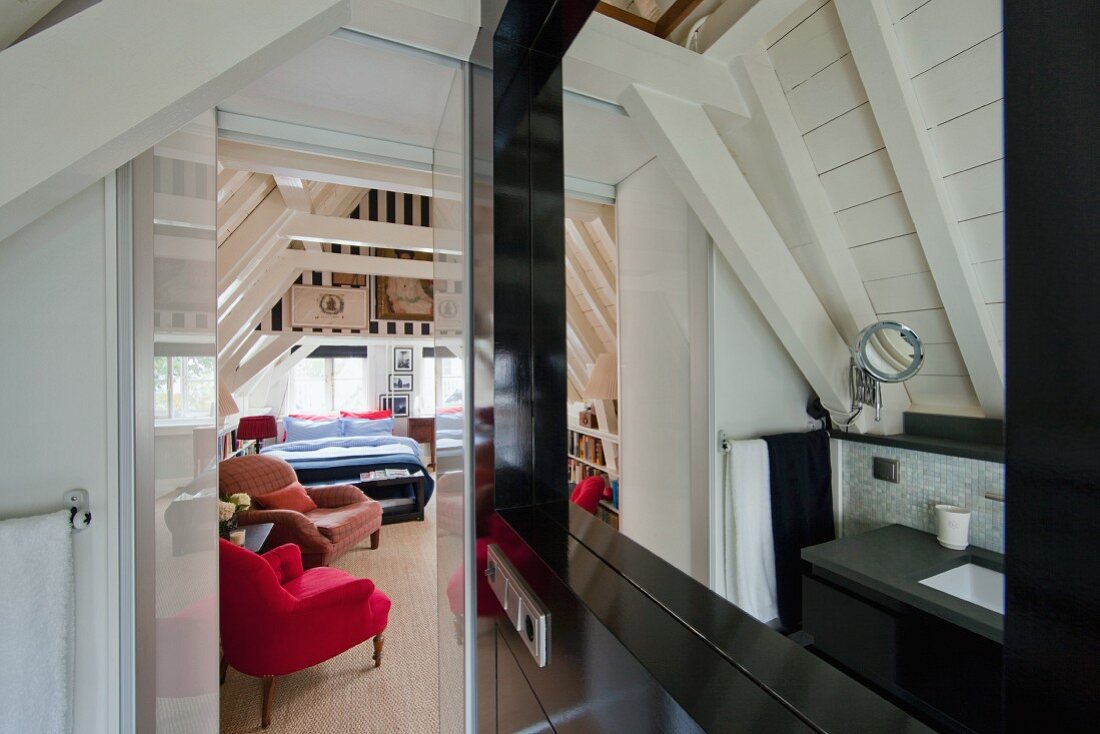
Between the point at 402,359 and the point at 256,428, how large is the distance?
2.72 m

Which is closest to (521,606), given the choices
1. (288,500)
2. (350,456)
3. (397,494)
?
(288,500)

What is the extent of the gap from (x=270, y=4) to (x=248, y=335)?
383cm

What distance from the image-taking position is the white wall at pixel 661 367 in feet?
3.06

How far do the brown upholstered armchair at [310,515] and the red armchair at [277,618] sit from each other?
87 centimetres

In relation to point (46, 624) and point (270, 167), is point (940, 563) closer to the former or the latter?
point (46, 624)

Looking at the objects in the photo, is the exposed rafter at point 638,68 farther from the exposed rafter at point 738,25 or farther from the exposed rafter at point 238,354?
→ the exposed rafter at point 238,354

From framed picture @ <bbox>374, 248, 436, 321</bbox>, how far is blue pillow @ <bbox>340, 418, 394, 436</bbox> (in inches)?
62.8

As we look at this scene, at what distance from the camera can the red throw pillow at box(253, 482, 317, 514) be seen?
3.06 m

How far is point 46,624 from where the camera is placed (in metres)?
0.79

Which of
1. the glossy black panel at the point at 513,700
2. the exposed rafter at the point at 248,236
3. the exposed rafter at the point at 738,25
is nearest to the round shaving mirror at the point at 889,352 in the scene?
the exposed rafter at the point at 738,25

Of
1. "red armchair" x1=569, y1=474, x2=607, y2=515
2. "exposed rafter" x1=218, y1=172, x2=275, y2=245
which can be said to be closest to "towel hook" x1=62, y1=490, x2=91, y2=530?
"red armchair" x1=569, y1=474, x2=607, y2=515

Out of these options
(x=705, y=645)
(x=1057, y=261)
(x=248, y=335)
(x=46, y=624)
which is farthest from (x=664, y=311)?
(x=248, y=335)

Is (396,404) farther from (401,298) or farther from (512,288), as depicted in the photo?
(512,288)

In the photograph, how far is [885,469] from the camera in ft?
2.35
